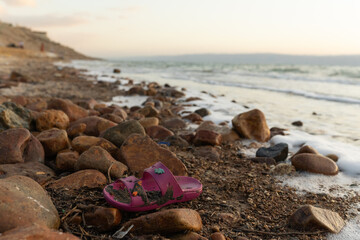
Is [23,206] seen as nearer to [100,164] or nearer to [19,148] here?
[100,164]

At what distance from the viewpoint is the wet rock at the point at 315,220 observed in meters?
2.00

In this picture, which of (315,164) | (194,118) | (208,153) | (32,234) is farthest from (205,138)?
(32,234)

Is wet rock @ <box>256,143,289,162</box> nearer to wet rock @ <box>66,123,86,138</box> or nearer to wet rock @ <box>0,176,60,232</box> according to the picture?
wet rock @ <box>66,123,86,138</box>

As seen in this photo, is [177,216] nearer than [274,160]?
Yes

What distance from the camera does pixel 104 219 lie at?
69.6 inches

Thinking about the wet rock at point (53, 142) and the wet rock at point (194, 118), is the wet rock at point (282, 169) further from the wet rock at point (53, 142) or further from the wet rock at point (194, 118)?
the wet rock at point (194, 118)

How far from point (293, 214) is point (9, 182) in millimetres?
1919

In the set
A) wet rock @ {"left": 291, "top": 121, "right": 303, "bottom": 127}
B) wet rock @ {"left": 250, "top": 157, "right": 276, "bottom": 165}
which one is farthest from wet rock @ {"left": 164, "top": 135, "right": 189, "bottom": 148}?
wet rock @ {"left": 291, "top": 121, "right": 303, "bottom": 127}

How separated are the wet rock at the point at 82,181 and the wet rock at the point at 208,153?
1.44 meters

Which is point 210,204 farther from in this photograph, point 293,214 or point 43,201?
point 43,201

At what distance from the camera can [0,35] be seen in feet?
128

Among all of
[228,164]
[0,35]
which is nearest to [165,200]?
[228,164]

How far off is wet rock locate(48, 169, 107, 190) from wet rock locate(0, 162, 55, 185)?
17cm

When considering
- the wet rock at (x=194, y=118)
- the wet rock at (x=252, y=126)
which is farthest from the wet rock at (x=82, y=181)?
the wet rock at (x=194, y=118)
